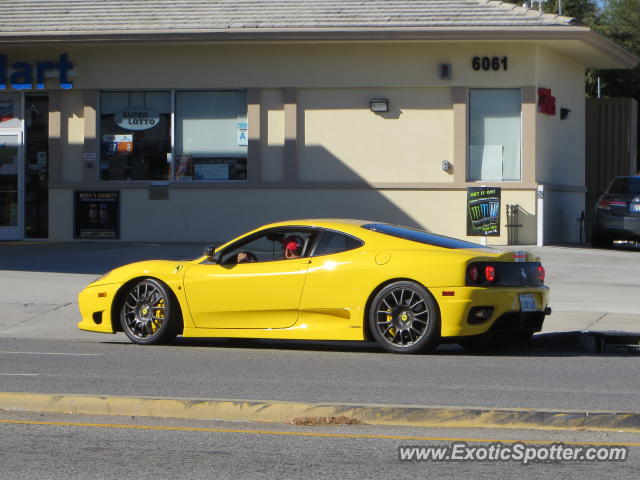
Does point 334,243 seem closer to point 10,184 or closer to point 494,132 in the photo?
point 494,132

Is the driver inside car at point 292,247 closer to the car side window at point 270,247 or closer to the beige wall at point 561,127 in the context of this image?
the car side window at point 270,247

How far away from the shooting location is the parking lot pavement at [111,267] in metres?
13.2

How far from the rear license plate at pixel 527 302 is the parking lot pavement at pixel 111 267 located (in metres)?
1.34

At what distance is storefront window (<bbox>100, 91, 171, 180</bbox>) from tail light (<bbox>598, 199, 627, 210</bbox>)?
899 cm

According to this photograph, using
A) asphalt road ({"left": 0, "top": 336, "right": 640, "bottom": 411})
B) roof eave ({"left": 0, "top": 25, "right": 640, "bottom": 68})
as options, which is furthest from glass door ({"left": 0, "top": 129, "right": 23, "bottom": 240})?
asphalt road ({"left": 0, "top": 336, "right": 640, "bottom": 411})

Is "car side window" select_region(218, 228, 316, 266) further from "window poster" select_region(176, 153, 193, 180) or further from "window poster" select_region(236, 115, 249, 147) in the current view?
"window poster" select_region(176, 153, 193, 180)

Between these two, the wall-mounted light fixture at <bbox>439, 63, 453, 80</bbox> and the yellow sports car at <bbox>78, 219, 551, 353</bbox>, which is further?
the wall-mounted light fixture at <bbox>439, 63, 453, 80</bbox>

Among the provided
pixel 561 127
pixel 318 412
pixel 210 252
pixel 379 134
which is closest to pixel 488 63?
pixel 379 134

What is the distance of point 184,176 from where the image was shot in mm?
24344

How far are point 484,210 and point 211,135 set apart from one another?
234 inches

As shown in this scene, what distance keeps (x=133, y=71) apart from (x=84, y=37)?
1323 mm

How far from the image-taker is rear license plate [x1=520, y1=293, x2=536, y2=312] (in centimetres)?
1065

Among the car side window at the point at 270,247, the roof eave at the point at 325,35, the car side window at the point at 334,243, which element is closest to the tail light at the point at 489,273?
the car side window at the point at 334,243

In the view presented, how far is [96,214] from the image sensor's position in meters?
24.5
